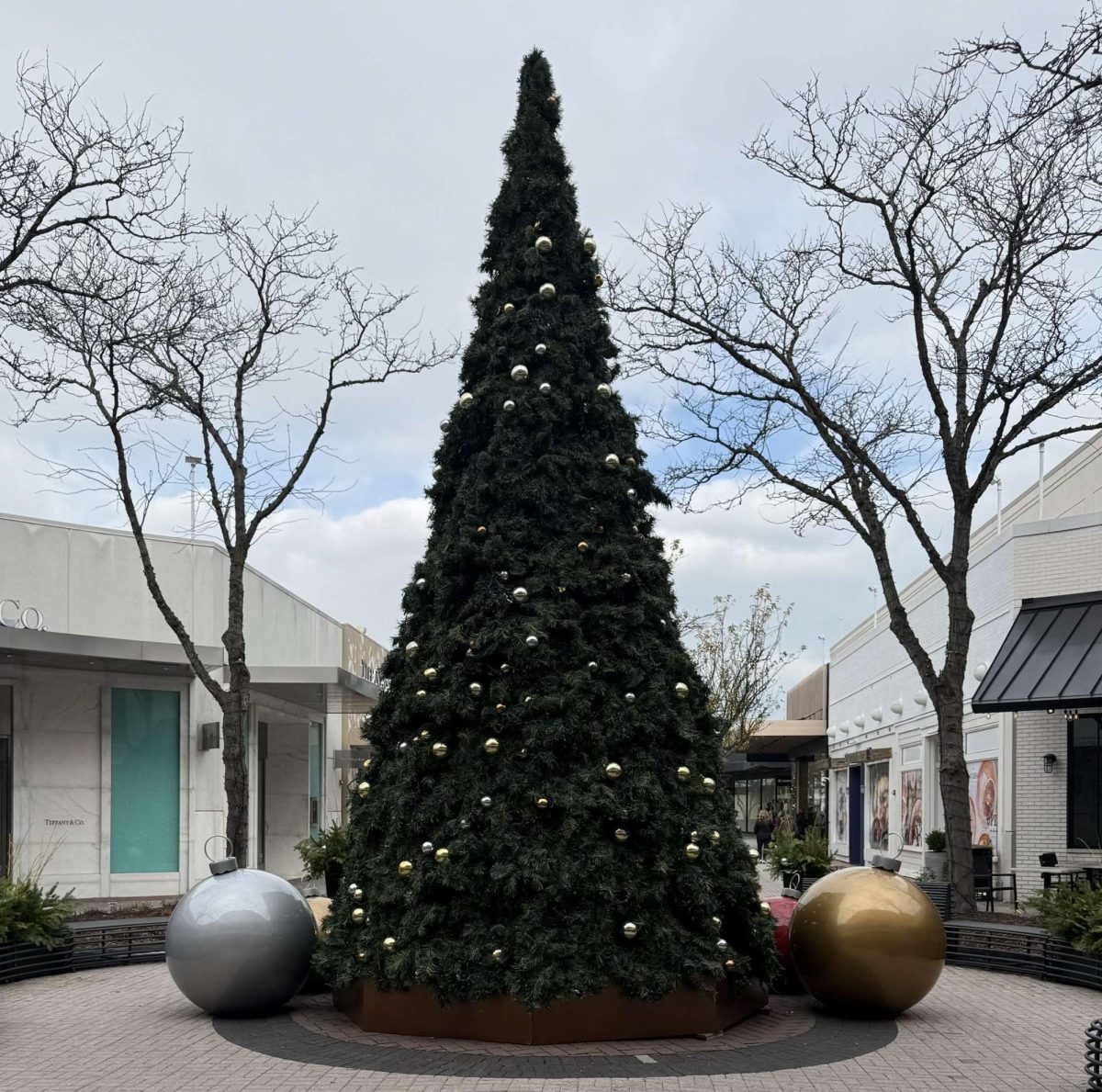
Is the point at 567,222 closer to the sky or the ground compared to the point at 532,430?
closer to the sky

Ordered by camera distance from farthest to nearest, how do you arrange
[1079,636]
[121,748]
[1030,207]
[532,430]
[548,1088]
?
[121,748] → [1079,636] → [1030,207] → [532,430] → [548,1088]

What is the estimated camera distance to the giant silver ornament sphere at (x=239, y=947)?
9.84 meters

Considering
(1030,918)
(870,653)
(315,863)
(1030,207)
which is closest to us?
(315,863)

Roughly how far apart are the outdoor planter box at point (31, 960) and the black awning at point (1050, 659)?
43.1ft

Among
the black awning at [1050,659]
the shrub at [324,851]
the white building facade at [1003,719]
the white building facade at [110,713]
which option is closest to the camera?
the shrub at [324,851]

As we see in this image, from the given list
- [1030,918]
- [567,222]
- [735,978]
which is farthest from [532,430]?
[1030,918]

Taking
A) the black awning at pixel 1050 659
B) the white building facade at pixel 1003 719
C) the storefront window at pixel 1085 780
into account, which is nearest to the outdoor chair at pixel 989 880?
the white building facade at pixel 1003 719

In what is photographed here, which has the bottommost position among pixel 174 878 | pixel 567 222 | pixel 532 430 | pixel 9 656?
pixel 174 878

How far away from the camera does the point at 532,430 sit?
10.1 meters

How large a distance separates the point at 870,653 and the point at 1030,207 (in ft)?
79.6

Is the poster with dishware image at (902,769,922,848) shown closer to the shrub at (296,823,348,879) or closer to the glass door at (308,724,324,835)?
the glass door at (308,724,324,835)

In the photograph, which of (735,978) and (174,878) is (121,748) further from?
(735,978)

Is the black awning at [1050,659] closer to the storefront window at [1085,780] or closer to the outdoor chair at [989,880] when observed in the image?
the storefront window at [1085,780]

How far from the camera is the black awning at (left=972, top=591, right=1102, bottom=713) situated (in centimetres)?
1925
